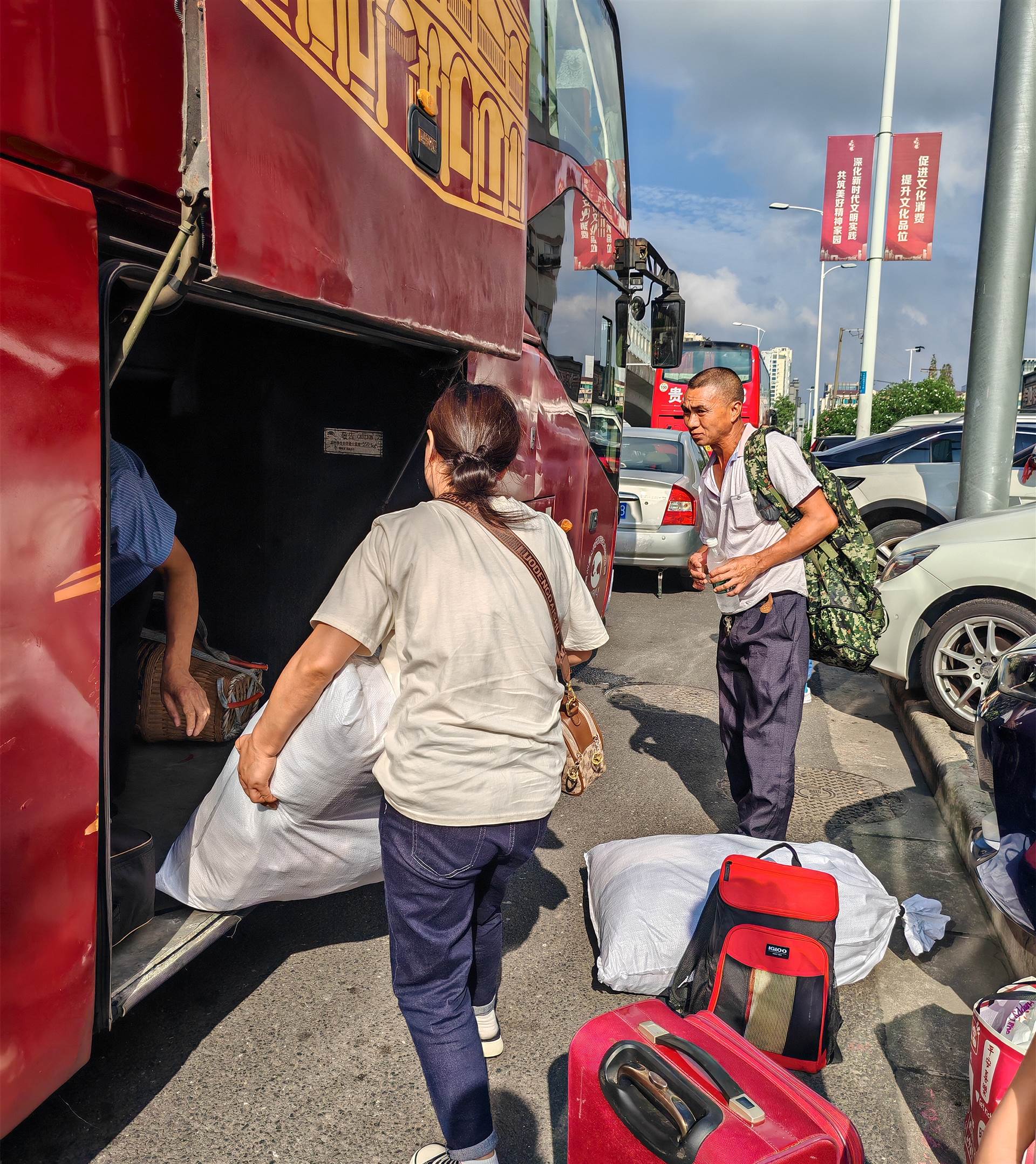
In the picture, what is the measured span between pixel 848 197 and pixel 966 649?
50.2ft

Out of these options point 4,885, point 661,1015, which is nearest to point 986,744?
point 661,1015

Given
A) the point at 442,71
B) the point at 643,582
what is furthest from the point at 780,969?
the point at 643,582

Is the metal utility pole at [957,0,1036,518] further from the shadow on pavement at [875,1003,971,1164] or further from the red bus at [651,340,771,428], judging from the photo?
the red bus at [651,340,771,428]

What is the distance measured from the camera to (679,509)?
32.0 feet

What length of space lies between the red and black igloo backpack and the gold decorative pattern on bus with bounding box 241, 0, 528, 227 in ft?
7.41

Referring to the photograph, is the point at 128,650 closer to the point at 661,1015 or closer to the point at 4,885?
the point at 4,885

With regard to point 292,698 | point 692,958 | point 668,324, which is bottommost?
point 692,958

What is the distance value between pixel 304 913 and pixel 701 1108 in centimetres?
216

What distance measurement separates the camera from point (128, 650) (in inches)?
121

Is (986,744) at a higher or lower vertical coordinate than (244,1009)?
higher

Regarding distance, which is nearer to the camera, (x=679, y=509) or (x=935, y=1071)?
(x=935, y=1071)

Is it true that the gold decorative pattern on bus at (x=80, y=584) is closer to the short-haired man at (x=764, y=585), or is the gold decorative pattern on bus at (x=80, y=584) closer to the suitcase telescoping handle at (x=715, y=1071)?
the suitcase telescoping handle at (x=715, y=1071)

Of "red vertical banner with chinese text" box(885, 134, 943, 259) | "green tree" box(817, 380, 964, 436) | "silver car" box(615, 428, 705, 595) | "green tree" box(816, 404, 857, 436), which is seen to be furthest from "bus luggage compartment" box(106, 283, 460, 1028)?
"green tree" box(817, 380, 964, 436)

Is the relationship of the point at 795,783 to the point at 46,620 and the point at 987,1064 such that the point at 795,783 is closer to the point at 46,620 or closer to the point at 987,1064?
the point at 987,1064
